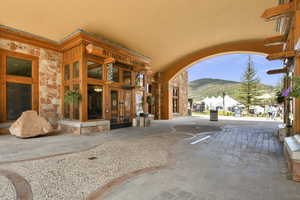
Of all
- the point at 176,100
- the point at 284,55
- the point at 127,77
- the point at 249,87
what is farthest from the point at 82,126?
the point at 249,87

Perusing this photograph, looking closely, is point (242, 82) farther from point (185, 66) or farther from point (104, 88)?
point (104, 88)

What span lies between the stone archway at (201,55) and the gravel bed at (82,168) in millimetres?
8347

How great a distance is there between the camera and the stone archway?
28.8 ft

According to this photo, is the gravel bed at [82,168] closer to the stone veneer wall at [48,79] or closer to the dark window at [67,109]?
the dark window at [67,109]

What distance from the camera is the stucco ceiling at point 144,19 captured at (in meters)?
5.16

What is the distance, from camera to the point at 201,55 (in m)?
10.3

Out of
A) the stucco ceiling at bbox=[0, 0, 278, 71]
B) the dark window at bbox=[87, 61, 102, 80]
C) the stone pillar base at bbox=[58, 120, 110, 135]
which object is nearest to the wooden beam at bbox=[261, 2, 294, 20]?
the stucco ceiling at bbox=[0, 0, 278, 71]

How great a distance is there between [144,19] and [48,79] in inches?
210

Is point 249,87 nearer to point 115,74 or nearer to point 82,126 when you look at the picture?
point 115,74

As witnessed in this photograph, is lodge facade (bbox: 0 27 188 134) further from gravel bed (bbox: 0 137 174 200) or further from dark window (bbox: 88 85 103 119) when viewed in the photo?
gravel bed (bbox: 0 137 174 200)

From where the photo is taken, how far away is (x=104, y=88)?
23.0 feet

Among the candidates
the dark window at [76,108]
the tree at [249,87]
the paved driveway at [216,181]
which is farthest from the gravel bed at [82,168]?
the tree at [249,87]

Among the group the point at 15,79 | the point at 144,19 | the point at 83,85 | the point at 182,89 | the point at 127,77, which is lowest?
the point at 83,85

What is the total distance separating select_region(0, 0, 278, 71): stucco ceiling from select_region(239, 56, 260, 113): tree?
1744 centimetres
